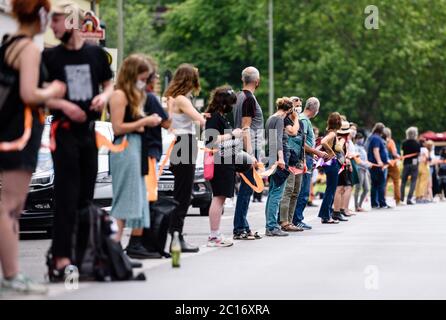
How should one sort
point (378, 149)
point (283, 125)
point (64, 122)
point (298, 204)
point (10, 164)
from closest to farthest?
point (10, 164) → point (64, 122) → point (283, 125) → point (298, 204) → point (378, 149)

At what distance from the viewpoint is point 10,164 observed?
9789 mm

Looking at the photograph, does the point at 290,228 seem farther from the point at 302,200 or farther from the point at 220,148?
the point at 220,148

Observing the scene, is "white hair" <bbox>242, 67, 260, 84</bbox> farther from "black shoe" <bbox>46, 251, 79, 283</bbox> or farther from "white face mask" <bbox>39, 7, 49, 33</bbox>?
"white face mask" <bbox>39, 7, 49, 33</bbox>

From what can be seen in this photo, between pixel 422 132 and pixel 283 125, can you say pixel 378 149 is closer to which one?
pixel 283 125

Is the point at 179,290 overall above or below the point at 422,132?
above

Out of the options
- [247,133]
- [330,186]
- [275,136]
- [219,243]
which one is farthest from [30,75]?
[330,186]

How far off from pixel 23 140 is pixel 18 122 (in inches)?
6.4

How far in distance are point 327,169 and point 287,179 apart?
318 centimetres

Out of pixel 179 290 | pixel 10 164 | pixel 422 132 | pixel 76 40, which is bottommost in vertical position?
pixel 422 132

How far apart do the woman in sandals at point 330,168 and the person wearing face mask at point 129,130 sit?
10071mm

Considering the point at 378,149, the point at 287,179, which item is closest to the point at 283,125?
the point at 287,179

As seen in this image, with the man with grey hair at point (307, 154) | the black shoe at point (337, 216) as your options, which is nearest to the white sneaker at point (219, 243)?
the man with grey hair at point (307, 154)

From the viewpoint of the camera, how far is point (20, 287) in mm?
9648

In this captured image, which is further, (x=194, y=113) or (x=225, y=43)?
(x=225, y=43)
